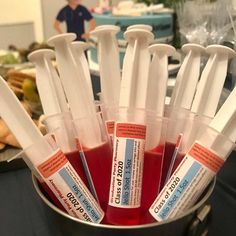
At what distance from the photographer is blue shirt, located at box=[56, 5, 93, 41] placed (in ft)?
3.48

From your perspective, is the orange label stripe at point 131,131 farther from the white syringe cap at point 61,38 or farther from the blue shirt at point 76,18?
the blue shirt at point 76,18

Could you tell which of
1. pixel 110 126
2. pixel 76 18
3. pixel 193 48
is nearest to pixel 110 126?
pixel 110 126

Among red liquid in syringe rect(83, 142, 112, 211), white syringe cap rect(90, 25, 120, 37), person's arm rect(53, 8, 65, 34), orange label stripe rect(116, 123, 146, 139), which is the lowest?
red liquid in syringe rect(83, 142, 112, 211)

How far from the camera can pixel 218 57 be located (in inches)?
11.1

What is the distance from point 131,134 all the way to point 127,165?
2cm

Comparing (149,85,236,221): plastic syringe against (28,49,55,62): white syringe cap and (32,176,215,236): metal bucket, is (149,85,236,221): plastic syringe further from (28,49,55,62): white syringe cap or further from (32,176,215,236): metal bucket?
(28,49,55,62): white syringe cap

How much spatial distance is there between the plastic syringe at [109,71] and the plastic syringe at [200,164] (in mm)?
79

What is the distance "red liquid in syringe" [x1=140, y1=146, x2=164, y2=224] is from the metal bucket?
4 centimetres

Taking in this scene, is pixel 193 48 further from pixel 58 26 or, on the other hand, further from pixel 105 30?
pixel 58 26

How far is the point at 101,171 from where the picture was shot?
30cm

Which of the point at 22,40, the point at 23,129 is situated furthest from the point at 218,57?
the point at 22,40

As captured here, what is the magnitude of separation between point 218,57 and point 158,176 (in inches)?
4.4

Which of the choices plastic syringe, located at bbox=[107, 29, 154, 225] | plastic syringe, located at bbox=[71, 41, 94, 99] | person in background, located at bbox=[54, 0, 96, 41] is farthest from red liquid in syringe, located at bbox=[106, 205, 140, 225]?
person in background, located at bbox=[54, 0, 96, 41]

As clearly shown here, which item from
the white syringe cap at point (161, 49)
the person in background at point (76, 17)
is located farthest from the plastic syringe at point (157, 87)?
the person in background at point (76, 17)
